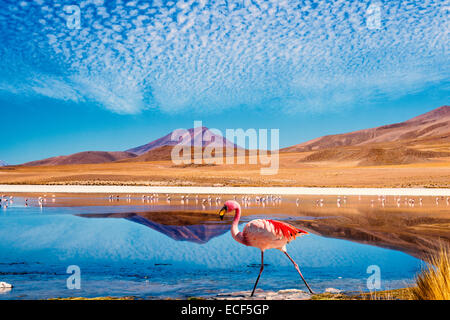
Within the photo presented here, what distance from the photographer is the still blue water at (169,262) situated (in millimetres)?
6293

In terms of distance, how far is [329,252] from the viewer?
29.4 feet

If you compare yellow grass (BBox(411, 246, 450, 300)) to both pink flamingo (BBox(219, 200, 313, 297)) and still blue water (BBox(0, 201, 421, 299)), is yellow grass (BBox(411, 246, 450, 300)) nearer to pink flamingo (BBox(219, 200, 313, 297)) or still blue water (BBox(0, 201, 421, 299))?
still blue water (BBox(0, 201, 421, 299))

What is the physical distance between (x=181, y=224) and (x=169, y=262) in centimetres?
555

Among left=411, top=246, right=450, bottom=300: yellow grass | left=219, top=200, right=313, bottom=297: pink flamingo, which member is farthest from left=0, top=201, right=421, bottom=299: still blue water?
left=411, top=246, right=450, bottom=300: yellow grass

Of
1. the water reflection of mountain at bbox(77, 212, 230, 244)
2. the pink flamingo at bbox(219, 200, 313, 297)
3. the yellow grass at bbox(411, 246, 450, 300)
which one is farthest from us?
the water reflection of mountain at bbox(77, 212, 230, 244)

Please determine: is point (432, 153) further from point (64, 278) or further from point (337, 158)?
point (64, 278)

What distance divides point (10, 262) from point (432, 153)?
306ft

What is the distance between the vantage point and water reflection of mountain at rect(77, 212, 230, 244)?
11.4m

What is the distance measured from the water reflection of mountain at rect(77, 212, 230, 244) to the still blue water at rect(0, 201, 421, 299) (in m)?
0.06

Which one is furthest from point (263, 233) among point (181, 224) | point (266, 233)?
point (181, 224)

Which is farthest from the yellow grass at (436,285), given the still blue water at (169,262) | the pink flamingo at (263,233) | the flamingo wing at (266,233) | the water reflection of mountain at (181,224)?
the water reflection of mountain at (181,224)

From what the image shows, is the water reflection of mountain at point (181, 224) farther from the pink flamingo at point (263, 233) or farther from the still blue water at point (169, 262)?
the pink flamingo at point (263, 233)

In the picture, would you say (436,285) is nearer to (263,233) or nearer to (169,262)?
(263,233)
